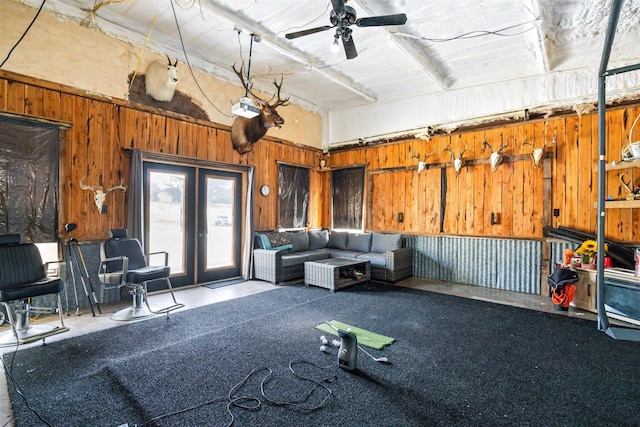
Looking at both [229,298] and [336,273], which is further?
[336,273]

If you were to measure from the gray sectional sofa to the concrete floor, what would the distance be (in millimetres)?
273

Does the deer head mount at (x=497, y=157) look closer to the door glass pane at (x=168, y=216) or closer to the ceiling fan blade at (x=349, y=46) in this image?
the ceiling fan blade at (x=349, y=46)

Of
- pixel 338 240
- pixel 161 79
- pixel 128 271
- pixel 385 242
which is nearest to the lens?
pixel 128 271

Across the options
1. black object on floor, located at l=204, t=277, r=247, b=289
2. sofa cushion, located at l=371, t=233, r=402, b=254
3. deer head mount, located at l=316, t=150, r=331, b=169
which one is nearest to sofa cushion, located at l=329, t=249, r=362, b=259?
sofa cushion, located at l=371, t=233, r=402, b=254

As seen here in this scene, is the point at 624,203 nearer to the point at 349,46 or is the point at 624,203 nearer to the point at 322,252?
the point at 349,46

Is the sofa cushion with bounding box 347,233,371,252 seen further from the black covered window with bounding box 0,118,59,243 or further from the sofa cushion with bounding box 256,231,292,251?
the black covered window with bounding box 0,118,59,243

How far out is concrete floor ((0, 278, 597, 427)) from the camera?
3416mm

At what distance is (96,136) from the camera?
412cm

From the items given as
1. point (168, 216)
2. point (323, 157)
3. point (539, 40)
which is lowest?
point (168, 216)

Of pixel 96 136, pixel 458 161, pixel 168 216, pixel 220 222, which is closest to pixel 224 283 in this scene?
pixel 220 222

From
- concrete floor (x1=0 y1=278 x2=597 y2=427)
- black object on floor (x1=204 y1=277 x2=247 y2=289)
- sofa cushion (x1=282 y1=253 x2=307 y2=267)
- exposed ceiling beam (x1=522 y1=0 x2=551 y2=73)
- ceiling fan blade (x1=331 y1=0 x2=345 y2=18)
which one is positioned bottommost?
concrete floor (x1=0 y1=278 x2=597 y2=427)

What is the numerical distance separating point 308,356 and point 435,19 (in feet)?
13.7

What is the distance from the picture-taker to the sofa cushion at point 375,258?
563 cm

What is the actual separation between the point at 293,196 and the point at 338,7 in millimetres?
4482
